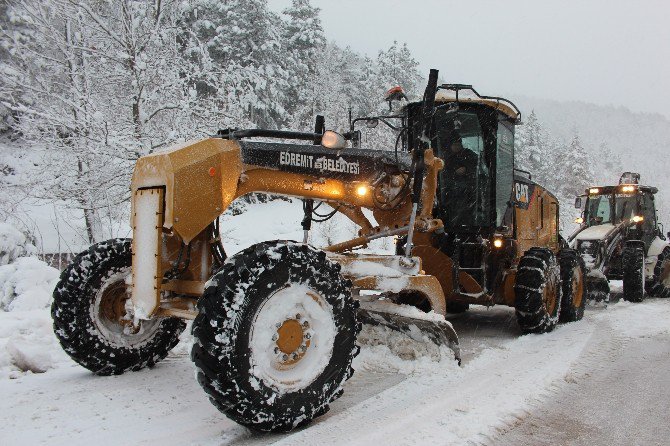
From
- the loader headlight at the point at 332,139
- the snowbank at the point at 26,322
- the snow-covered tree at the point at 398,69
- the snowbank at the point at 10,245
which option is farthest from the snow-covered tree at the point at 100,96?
the snow-covered tree at the point at 398,69

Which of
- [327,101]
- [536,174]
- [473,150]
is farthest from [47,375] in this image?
[536,174]

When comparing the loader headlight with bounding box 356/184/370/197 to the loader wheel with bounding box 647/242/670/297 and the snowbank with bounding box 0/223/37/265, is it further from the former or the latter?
the loader wheel with bounding box 647/242/670/297

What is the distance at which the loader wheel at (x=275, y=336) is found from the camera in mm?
2936

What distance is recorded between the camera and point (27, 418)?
3.42 m

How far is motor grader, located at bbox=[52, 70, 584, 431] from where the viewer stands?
3107 millimetres

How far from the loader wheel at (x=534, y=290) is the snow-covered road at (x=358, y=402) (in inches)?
29.1

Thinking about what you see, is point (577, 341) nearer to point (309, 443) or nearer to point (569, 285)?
point (569, 285)

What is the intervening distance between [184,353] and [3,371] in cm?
147

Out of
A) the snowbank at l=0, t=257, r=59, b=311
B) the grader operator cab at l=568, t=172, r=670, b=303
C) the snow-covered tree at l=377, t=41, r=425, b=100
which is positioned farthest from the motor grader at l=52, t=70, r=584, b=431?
the snow-covered tree at l=377, t=41, r=425, b=100

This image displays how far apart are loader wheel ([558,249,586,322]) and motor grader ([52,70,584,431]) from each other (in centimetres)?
4

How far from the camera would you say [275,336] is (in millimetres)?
3223

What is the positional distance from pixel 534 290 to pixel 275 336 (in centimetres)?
410

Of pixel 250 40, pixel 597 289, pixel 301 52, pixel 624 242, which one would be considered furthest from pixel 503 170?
pixel 301 52

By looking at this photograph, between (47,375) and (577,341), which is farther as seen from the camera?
(577,341)
